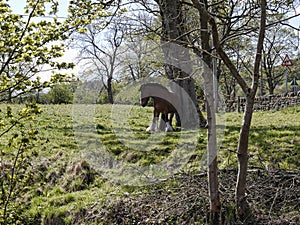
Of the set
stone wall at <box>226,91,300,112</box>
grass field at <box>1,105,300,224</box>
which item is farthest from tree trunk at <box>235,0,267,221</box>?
stone wall at <box>226,91,300,112</box>

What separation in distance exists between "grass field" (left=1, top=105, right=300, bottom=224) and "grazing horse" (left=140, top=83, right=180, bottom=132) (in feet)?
1.27

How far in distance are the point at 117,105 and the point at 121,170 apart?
7.94 ft

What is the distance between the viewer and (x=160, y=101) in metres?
7.95

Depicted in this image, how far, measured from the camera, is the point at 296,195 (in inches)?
145

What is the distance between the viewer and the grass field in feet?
15.6

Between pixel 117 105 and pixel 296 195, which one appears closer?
pixel 296 195

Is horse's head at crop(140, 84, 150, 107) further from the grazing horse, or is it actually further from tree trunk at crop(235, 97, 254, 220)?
tree trunk at crop(235, 97, 254, 220)

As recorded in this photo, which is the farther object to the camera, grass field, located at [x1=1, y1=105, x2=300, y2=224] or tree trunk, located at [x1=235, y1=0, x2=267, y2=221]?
grass field, located at [x1=1, y1=105, x2=300, y2=224]

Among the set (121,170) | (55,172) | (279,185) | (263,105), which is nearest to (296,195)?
(279,185)

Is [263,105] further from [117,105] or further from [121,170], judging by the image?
[121,170]

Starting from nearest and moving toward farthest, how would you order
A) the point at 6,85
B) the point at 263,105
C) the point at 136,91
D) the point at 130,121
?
the point at 6,85 < the point at 136,91 < the point at 130,121 < the point at 263,105

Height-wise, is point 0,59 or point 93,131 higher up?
point 0,59

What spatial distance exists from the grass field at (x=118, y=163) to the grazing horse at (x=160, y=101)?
39 centimetres

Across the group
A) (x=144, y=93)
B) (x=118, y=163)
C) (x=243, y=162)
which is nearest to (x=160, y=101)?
(x=144, y=93)
